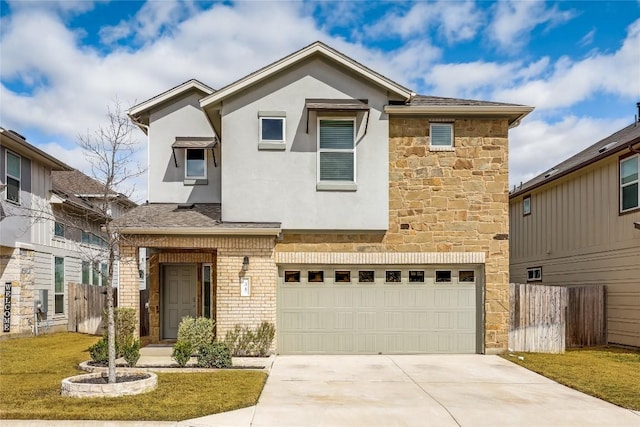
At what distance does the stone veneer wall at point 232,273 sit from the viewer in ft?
43.7

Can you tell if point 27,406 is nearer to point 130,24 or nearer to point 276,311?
point 276,311

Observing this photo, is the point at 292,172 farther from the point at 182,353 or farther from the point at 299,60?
the point at 182,353

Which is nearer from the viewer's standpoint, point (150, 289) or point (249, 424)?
point (249, 424)

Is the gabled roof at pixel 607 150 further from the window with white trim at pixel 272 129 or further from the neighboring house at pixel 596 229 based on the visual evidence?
the window with white trim at pixel 272 129

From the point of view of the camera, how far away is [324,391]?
384 inches

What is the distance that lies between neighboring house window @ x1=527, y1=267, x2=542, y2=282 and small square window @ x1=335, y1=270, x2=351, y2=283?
10.4m

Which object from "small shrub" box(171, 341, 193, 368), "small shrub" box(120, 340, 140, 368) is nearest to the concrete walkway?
"small shrub" box(171, 341, 193, 368)

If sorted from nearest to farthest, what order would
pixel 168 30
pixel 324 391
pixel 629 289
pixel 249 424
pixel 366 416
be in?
1. pixel 249 424
2. pixel 366 416
3. pixel 324 391
4. pixel 168 30
5. pixel 629 289

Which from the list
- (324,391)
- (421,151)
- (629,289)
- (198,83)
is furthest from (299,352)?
(629,289)

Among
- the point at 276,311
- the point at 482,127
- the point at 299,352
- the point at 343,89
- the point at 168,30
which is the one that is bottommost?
the point at 299,352

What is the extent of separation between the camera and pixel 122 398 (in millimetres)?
8758

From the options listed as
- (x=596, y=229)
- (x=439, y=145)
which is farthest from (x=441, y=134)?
(x=596, y=229)

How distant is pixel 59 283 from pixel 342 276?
12.6 metres

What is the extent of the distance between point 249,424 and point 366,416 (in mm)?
1725
